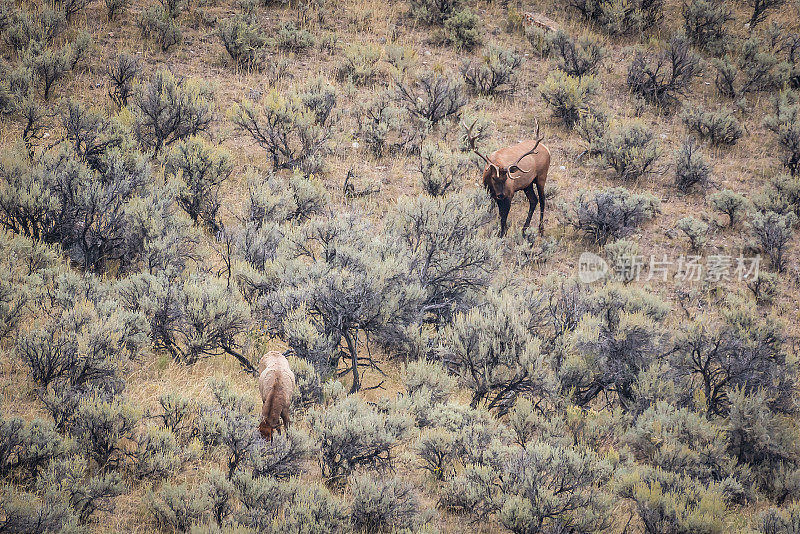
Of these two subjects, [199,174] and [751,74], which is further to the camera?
[751,74]

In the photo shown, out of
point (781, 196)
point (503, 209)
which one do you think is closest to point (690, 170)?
point (781, 196)

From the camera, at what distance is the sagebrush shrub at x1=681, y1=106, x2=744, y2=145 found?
14.4 metres

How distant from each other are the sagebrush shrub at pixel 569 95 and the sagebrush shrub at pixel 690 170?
2.34 meters

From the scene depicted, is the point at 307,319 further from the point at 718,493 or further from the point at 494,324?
the point at 718,493

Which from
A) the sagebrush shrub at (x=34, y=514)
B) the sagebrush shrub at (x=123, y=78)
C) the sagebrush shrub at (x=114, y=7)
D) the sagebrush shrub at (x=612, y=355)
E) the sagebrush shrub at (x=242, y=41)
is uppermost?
the sagebrush shrub at (x=114, y=7)

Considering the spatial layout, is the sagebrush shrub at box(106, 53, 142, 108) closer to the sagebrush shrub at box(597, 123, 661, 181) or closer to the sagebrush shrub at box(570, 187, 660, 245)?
the sagebrush shrub at box(570, 187, 660, 245)

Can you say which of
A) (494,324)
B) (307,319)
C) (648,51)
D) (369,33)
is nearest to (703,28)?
(648,51)

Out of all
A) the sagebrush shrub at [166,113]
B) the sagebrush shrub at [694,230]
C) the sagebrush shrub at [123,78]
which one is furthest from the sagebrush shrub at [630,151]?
the sagebrush shrub at [123,78]

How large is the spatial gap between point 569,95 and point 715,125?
3.20 m

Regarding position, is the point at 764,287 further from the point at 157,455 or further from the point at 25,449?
the point at 25,449

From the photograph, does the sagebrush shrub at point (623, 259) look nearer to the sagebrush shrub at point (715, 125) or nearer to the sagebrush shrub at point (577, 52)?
the sagebrush shrub at point (715, 125)

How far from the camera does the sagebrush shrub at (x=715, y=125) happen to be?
14375 mm

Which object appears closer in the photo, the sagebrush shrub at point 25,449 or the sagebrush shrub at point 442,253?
the sagebrush shrub at point 25,449

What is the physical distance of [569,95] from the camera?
1453 centimetres
